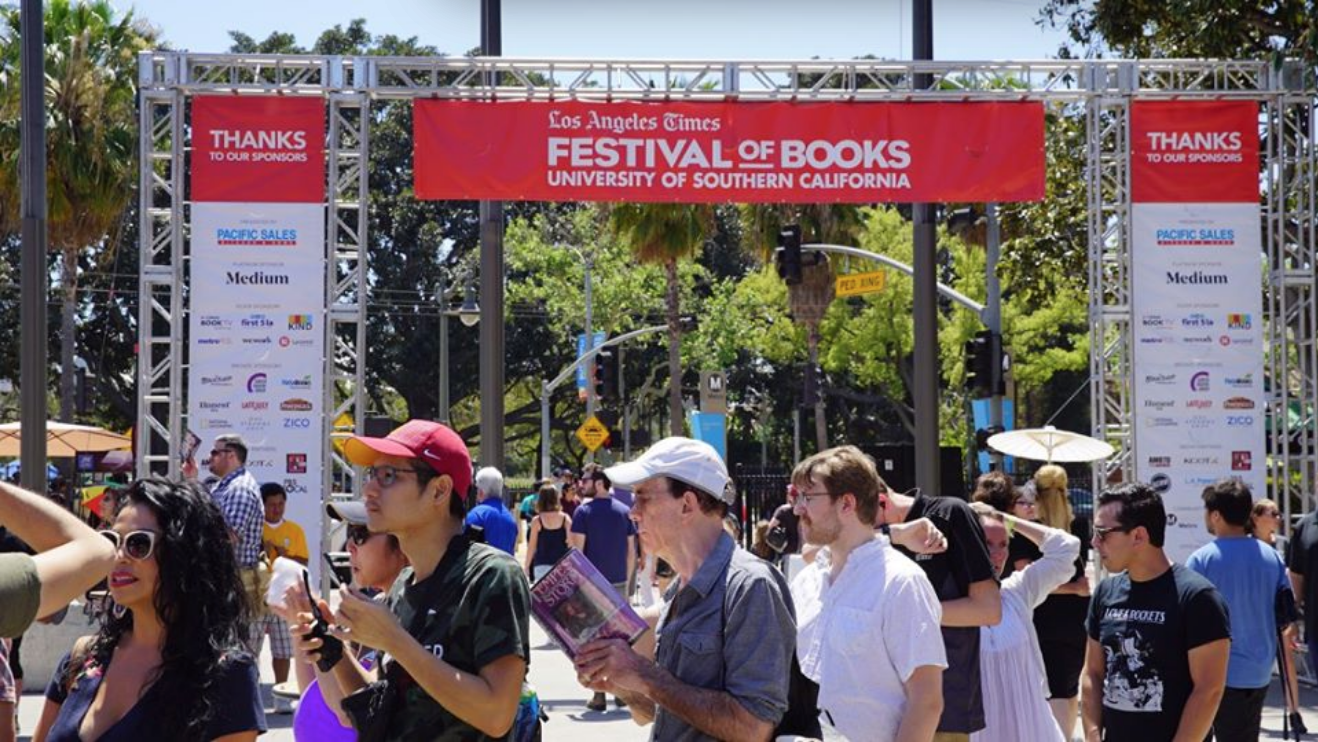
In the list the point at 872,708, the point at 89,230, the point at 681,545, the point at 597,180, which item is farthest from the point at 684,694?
the point at 89,230

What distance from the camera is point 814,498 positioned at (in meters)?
5.05

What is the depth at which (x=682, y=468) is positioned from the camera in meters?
4.41

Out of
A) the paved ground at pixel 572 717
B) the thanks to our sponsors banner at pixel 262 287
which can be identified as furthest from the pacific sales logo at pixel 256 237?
the paved ground at pixel 572 717

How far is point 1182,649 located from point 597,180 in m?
11.0

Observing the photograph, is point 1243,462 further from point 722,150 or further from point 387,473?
point 387,473

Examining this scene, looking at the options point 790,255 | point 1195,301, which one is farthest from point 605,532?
point 790,255

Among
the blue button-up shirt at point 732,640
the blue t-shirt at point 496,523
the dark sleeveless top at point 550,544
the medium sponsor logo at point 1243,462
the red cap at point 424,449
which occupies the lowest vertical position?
the dark sleeveless top at point 550,544

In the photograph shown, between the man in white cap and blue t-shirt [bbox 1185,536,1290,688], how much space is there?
4.68 meters

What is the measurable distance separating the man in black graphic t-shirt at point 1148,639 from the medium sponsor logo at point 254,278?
36.6 ft

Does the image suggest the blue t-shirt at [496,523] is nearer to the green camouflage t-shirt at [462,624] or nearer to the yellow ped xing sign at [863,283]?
the green camouflage t-shirt at [462,624]

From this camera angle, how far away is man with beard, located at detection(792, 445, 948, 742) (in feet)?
15.7

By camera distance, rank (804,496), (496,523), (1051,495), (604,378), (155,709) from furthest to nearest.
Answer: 1. (604,378)
2. (496,523)
3. (1051,495)
4. (804,496)
5. (155,709)

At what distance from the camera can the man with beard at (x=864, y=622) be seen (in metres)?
4.80

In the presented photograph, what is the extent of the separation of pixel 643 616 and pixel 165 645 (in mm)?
1235
